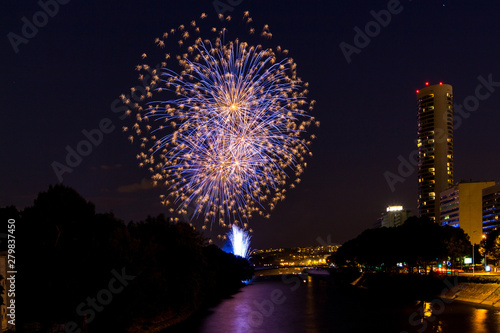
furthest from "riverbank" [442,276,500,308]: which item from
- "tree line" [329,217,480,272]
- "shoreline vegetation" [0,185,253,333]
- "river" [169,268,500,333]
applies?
"shoreline vegetation" [0,185,253,333]

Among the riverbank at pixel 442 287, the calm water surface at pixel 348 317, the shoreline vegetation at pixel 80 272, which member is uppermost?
the shoreline vegetation at pixel 80 272

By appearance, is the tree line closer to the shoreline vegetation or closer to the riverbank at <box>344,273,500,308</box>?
the riverbank at <box>344,273,500,308</box>

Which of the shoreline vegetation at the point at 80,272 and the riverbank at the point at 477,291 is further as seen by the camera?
the riverbank at the point at 477,291

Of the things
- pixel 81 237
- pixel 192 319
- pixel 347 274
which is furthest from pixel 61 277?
pixel 347 274

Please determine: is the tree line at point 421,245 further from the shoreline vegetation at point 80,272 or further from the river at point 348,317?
the shoreline vegetation at point 80,272

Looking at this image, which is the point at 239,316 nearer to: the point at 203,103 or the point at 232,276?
the point at 203,103

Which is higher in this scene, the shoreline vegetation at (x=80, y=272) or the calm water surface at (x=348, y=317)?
the shoreline vegetation at (x=80, y=272)

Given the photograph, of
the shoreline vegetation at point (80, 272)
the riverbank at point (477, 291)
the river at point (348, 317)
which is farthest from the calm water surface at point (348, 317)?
the shoreline vegetation at point (80, 272)

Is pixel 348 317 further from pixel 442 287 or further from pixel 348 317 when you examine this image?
pixel 442 287
